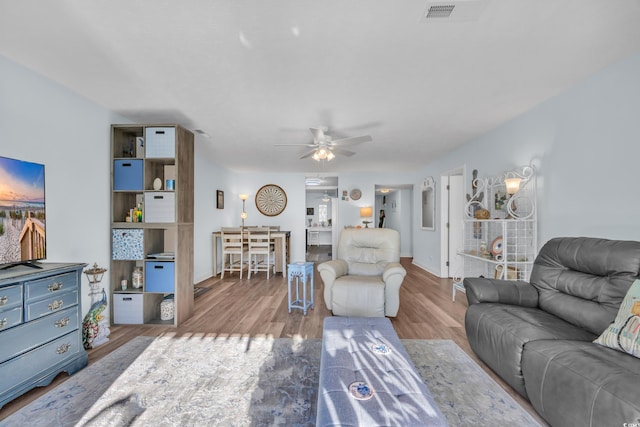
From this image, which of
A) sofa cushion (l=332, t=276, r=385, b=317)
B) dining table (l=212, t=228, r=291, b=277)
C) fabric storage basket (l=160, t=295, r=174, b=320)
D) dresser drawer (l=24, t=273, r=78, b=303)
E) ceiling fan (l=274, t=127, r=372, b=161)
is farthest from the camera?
dining table (l=212, t=228, r=291, b=277)

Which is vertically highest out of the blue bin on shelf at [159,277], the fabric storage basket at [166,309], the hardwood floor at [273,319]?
the blue bin on shelf at [159,277]

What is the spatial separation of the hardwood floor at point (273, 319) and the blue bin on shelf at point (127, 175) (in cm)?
154

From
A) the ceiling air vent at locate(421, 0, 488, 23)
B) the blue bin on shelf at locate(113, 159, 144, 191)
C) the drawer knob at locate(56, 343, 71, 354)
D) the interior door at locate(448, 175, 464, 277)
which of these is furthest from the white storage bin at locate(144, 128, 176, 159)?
the interior door at locate(448, 175, 464, 277)

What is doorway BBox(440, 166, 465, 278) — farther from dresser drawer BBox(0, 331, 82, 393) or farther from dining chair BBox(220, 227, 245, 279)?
dresser drawer BBox(0, 331, 82, 393)

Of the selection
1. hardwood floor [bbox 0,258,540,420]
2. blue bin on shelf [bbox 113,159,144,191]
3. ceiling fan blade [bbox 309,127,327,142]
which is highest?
ceiling fan blade [bbox 309,127,327,142]

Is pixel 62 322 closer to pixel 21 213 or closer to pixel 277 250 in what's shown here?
pixel 21 213

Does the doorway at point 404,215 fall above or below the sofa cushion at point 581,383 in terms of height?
above

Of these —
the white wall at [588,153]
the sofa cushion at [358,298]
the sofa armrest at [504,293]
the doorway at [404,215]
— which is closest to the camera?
the white wall at [588,153]

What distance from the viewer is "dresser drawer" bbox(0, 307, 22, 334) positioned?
1.58m

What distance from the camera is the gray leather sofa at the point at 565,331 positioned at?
3.83 ft

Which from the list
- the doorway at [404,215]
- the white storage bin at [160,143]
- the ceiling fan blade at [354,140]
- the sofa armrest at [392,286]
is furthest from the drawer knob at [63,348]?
the doorway at [404,215]

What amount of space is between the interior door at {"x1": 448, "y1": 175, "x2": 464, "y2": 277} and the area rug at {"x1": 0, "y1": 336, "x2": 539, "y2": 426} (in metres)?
2.95

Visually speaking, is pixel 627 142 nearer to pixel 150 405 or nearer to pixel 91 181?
pixel 150 405

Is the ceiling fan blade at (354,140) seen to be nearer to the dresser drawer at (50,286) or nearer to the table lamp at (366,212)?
the dresser drawer at (50,286)
